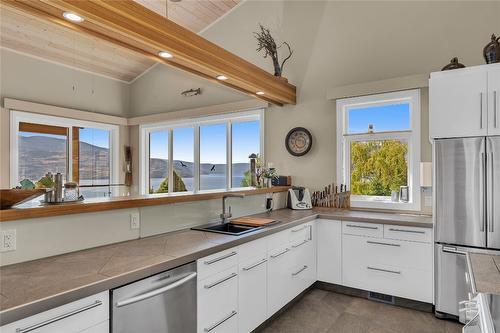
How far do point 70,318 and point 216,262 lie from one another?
94 cm

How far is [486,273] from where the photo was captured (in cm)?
165

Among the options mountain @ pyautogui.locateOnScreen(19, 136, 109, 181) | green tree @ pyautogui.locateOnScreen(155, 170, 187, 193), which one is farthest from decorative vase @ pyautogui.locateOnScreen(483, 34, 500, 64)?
mountain @ pyautogui.locateOnScreen(19, 136, 109, 181)

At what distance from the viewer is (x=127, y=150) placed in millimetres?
6418

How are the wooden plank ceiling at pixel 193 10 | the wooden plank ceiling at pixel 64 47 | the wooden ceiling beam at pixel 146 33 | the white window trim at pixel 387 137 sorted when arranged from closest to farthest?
the wooden ceiling beam at pixel 146 33 → the white window trim at pixel 387 137 → the wooden plank ceiling at pixel 64 47 → the wooden plank ceiling at pixel 193 10

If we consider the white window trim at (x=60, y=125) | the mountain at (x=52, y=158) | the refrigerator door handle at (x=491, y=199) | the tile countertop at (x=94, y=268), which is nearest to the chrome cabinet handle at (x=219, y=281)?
the tile countertop at (x=94, y=268)

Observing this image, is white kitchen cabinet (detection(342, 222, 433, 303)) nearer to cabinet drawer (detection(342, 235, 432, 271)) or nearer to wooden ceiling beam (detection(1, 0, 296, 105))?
cabinet drawer (detection(342, 235, 432, 271))

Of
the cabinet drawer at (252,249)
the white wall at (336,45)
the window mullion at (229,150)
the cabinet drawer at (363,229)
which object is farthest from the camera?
the window mullion at (229,150)

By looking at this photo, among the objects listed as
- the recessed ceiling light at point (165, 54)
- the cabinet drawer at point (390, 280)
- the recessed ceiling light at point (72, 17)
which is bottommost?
the cabinet drawer at point (390, 280)

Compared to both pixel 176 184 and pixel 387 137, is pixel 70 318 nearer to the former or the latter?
pixel 387 137

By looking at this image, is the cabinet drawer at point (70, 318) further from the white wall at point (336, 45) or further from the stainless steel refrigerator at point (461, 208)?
the white wall at point (336, 45)

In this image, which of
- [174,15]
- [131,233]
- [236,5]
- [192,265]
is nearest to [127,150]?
[174,15]

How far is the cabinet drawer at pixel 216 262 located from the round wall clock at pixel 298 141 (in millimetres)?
2358

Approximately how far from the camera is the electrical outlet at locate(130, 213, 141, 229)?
214 cm

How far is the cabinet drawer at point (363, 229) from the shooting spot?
10.5ft
